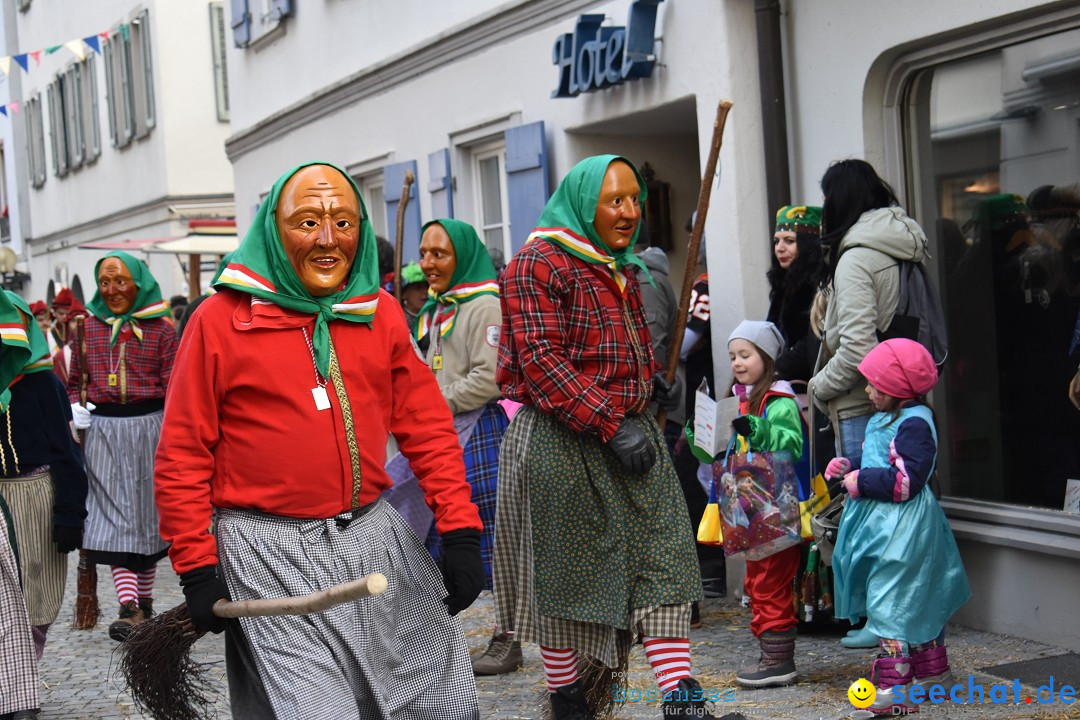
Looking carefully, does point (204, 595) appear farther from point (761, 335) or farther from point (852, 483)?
point (761, 335)

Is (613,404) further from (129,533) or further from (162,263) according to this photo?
(162,263)

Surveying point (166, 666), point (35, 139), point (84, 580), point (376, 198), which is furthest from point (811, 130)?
point (35, 139)

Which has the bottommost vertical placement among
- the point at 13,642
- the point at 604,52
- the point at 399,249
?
the point at 13,642

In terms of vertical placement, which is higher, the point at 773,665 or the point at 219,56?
the point at 219,56

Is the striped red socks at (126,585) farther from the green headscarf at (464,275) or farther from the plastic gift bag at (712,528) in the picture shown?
the plastic gift bag at (712,528)

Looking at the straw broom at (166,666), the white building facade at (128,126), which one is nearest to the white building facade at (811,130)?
the straw broom at (166,666)

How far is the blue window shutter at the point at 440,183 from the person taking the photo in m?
10.8

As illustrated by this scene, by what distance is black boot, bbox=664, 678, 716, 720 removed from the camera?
14.4 ft

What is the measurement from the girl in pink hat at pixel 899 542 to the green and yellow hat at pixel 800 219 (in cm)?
127

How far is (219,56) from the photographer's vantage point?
75.4 ft

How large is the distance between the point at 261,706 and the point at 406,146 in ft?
27.7

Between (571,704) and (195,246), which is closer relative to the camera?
(571,704)

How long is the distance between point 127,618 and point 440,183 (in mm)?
4560

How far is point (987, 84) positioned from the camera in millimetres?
6352
